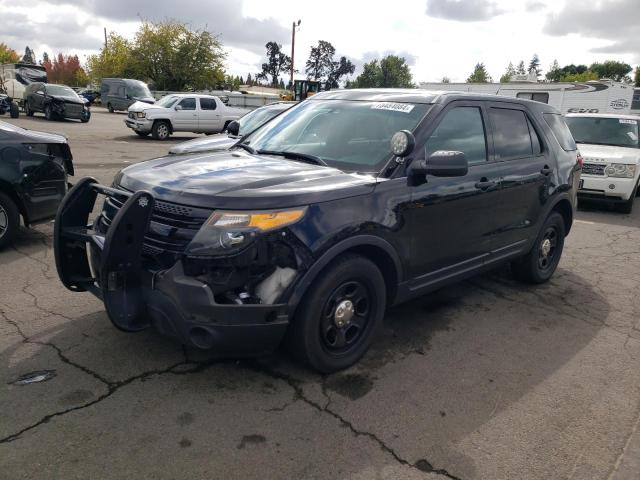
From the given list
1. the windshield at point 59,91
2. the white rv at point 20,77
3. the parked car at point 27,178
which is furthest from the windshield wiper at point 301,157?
the white rv at point 20,77

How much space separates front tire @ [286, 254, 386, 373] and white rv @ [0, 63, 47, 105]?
28.8 m

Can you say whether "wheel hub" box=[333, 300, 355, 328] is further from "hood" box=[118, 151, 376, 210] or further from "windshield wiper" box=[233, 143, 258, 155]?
"windshield wiper" box=[233, 143, 258, 155]

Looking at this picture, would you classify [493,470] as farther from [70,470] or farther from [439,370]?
[70,470]

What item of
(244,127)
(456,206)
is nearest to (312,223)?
(456,206)

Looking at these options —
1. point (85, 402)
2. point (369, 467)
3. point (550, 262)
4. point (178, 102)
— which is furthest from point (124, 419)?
point (178, 102)

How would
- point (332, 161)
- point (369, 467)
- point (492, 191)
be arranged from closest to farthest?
point (369, 467), point (332, 161), point (492, 191)

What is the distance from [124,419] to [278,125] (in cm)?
267

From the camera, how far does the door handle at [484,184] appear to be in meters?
4.15

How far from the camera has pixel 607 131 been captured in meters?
10.7

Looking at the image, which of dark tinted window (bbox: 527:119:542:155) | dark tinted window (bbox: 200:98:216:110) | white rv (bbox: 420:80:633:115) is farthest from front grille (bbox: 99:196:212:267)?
white rv (bbox: 420:80:633:115)

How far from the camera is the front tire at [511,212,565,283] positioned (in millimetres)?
5238

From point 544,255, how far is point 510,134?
1547 mm

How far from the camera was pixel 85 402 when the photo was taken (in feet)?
9.64

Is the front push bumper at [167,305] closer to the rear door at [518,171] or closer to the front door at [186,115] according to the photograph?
the rear door at [518,171]
